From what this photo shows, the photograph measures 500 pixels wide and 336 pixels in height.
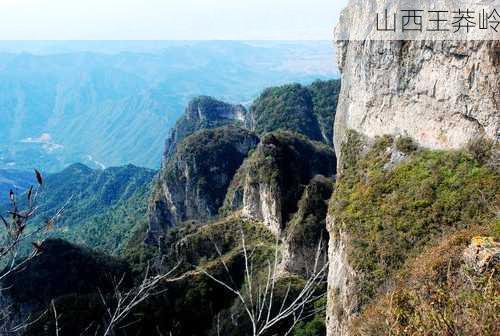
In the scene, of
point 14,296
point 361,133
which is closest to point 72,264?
point 14,296

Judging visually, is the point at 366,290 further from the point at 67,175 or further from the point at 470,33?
the point at 67,175

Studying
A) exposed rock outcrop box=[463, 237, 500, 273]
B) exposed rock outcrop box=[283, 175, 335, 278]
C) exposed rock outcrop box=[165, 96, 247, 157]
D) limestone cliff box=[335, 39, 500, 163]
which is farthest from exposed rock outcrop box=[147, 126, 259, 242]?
exposed rock outcrop box=[463, 237, 500, 273]

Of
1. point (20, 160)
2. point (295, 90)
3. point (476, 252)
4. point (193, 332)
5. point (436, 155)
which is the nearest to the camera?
point (476, 252)

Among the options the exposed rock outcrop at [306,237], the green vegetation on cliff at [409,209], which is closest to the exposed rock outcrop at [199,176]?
the exposed rock outcrop at [306,237]

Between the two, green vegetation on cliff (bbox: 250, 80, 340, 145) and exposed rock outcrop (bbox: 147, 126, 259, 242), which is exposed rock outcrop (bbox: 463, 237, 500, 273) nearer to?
exposed rock outcrop (bbox: 147, 126, 259, 242)

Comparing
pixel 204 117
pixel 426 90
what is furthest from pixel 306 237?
pixel 204 117

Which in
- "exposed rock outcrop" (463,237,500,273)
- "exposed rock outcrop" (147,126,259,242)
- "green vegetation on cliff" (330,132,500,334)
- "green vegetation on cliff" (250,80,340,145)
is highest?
"exposed rock outcrop" (463,237,500,273)
